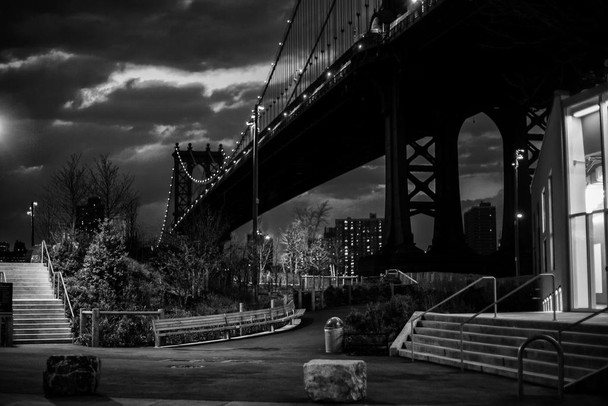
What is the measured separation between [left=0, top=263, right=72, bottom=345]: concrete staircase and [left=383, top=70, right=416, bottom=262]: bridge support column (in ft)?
62.4

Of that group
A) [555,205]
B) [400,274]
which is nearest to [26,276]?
[400,274]

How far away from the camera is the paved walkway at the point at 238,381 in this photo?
11.4 m

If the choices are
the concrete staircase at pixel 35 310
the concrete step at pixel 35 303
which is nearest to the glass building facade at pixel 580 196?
the concrete staircase at pixel 35 310

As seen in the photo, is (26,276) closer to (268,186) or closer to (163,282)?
(163,282)

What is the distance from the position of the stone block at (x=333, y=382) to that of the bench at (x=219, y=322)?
12715 mm

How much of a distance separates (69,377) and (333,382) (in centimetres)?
384

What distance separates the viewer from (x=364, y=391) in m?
11.5

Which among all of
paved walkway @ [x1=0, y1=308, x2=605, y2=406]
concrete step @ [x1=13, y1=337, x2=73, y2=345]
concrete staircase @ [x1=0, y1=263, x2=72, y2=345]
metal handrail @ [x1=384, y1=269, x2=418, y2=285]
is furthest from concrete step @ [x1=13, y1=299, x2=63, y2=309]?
metal handrail @ [x1=384, y1=269, x2=418, y2=285]

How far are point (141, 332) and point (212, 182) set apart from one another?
181ft

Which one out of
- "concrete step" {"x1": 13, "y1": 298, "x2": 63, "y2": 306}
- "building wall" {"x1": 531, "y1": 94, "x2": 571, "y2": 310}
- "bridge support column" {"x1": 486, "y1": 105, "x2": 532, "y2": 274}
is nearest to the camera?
"building wall" {"x1": 531, "y1": 94, "x2": 571, "y2": 310}

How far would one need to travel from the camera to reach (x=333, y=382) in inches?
443

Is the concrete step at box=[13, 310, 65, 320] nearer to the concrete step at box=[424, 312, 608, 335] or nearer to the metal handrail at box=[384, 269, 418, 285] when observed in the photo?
the concrete step at box=[424, 312, 608, 335]

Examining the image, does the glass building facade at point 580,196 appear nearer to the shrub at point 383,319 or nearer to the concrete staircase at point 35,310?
the shrub at point 383,319

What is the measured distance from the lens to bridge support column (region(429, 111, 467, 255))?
4991 centimetres
